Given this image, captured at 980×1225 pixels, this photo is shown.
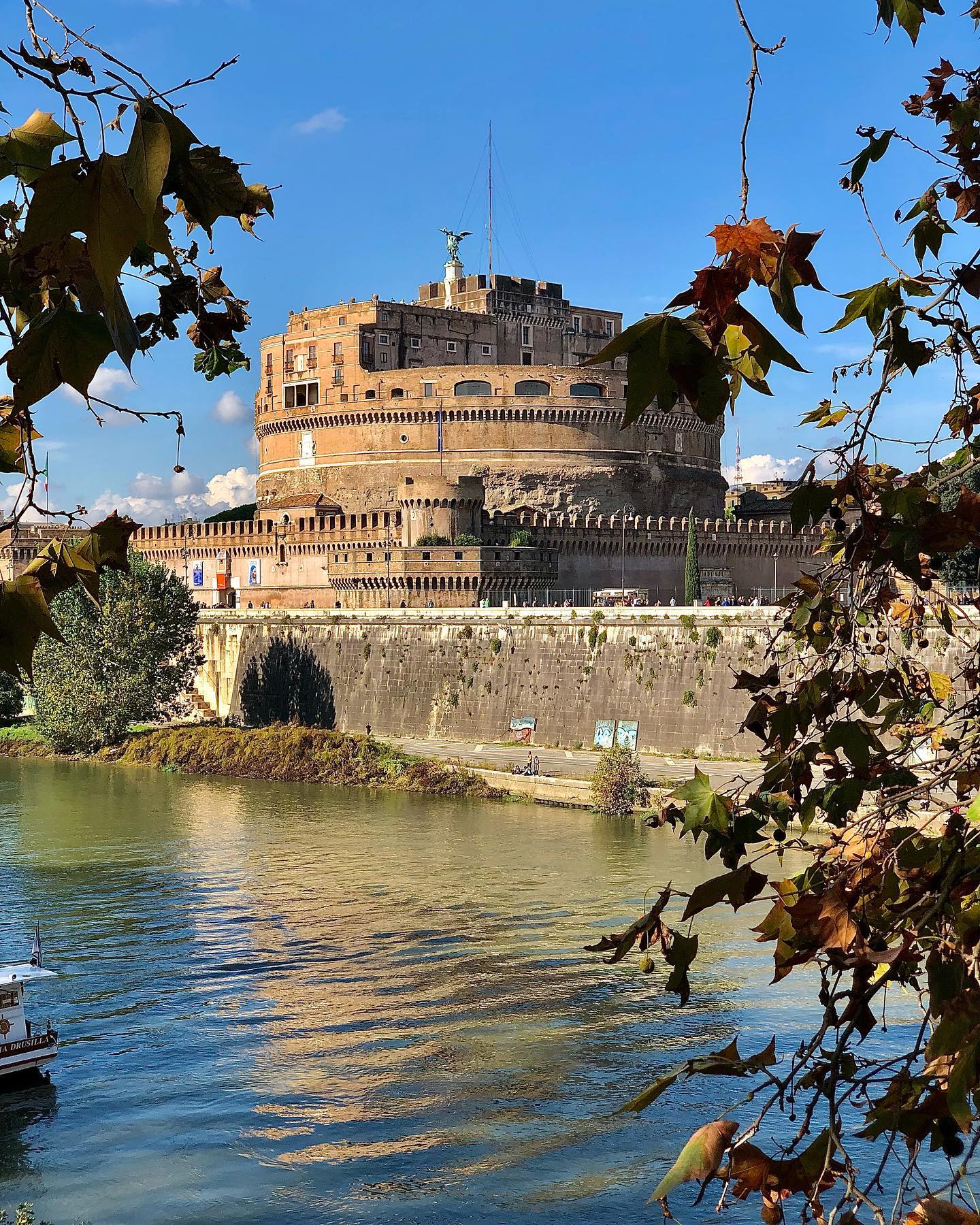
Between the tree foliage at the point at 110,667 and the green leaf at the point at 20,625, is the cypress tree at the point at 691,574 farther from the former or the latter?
the green leaf at the point at 20,625

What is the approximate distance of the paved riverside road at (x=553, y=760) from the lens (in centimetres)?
2386

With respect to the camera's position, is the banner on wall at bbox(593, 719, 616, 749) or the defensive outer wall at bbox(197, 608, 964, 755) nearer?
the defensive outer wall at bbox(197, 608, 964, 755)

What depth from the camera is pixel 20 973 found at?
12570mm

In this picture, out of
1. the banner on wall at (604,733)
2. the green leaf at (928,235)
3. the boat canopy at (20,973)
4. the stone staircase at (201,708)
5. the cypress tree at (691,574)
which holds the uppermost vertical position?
the cypress tree at (691,574)

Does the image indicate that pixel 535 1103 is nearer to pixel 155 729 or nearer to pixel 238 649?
pixel 155 729

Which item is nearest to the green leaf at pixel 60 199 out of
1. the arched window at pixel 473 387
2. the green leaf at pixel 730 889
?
the green leaf at pixel 730 889

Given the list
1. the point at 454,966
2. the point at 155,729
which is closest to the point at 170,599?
the point at 155,729

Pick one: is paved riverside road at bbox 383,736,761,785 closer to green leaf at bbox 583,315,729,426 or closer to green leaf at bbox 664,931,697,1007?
green leaf at bbox 664,931,697,1007

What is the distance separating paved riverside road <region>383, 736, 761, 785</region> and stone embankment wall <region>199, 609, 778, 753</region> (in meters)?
0.44

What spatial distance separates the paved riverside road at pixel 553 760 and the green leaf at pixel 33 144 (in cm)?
2017

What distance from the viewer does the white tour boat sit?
11.5 m

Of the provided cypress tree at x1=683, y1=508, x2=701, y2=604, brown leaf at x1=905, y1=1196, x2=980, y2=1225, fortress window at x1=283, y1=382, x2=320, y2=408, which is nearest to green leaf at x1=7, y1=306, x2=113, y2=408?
brown leaf at x1=905, y1=1196, x2=980, y2=1225

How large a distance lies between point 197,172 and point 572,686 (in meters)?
27.4

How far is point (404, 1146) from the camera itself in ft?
33.1
